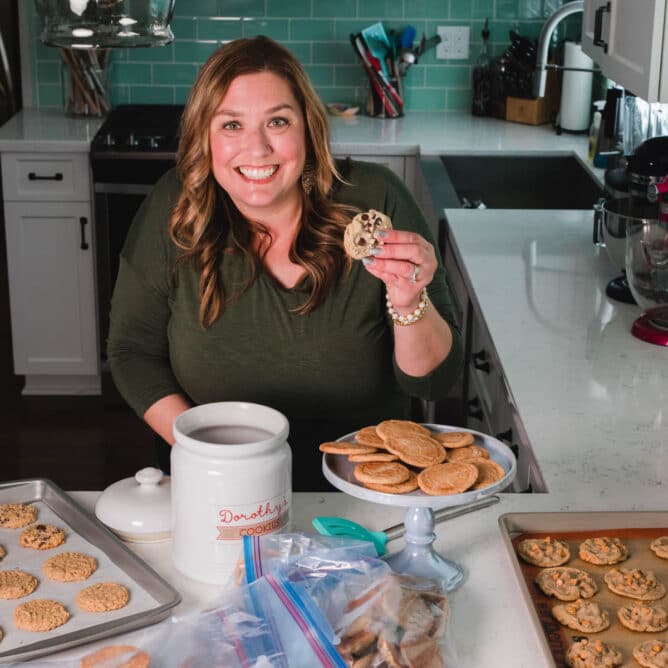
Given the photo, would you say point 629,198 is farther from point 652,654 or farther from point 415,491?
point 652,654

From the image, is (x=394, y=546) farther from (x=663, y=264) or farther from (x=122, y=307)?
(x=663, y=264)

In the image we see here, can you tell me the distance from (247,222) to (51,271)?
7.28 feet

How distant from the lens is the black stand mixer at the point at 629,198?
2.29 m

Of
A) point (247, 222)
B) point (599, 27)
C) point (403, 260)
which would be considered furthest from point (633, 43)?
point (403, 260)

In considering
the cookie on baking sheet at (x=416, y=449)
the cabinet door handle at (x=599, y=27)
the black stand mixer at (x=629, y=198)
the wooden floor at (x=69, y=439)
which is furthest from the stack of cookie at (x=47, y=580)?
the wooden floor at (x=69, y=439)

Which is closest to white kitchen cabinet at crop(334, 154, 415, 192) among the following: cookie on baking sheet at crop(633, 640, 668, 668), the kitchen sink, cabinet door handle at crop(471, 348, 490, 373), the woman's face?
the kitchen sink

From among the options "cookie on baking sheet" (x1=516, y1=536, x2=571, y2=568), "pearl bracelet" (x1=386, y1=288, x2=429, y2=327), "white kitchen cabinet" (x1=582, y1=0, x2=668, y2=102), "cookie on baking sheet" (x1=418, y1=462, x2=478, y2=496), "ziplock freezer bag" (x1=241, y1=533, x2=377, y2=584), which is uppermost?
"white kitchen cabinet" (x1=582, y1=0, x2=668, y2=102)

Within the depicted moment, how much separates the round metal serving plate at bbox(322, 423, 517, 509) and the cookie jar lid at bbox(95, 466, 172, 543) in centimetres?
22

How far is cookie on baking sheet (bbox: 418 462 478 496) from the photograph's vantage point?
1.28 m

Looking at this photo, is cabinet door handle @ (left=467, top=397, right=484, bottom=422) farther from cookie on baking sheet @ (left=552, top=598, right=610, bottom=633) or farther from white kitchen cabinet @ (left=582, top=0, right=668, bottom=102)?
cookie on baking sheet @ (left=552, top=598, right=610, bottom=633)

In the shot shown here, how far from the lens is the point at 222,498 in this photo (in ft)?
4.04

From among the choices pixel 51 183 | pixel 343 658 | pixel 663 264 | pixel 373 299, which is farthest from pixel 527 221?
pixel 343 658

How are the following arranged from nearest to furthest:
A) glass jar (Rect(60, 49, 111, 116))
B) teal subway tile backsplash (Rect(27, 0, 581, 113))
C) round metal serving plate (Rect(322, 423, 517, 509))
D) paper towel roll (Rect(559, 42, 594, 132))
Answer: round metal serving plate (Rect(322, 423, 517, 509)), paper towel roll (Rect(559, 42, 594, 132)), glass jar (Rect(60, 49, 111, 116)), teal subway tile backsplash (Rect(27, 0, 581, 113))

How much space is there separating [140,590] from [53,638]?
0.44 ft
